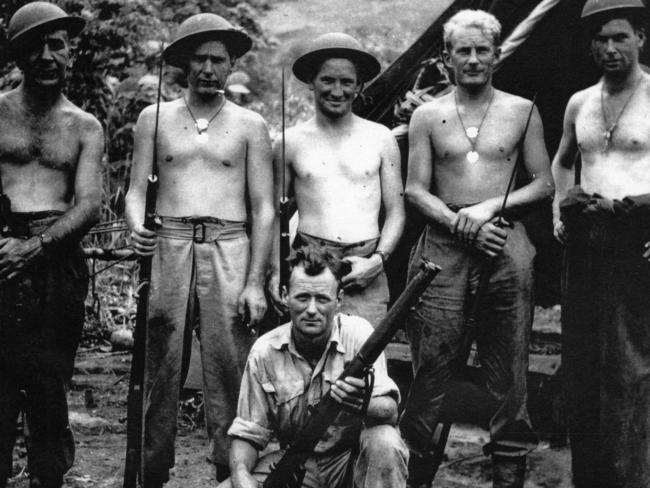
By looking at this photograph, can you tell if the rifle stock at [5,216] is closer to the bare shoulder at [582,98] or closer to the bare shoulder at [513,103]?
the bare shoulder at [513,103]

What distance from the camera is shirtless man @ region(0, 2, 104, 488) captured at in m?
4.81

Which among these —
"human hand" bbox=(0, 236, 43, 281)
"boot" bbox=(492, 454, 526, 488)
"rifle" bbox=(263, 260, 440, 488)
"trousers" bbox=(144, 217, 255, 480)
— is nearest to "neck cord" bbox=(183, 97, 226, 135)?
"trousers" bbox=(144, 217, 255, 480)

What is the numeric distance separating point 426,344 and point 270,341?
3.37ft

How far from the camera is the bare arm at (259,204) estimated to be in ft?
15.6

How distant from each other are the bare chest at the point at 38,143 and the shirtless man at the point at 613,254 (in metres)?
2.48

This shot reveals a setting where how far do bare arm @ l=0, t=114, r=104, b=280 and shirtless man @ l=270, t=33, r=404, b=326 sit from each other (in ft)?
3.01

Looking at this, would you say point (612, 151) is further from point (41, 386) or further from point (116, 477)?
point (116, 477)

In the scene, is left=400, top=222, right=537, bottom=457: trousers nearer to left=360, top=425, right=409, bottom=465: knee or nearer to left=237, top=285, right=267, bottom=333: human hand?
left=237, top=285, right=267, bottom=333: human hand

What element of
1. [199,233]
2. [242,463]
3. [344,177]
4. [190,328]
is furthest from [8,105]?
[242,463]

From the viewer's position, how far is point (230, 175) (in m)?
4.87

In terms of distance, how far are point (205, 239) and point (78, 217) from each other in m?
0.63

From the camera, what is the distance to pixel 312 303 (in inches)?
160

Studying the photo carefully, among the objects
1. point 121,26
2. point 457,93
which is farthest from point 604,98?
point 121,26

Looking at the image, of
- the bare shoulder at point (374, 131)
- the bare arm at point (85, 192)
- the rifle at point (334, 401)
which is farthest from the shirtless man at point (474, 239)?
the bare arm at point (85, 192)
